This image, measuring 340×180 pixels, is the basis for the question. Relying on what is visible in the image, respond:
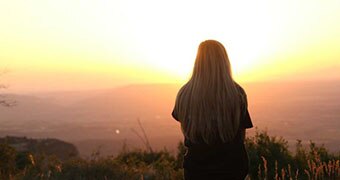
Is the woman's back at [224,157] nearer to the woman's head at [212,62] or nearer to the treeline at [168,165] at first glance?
the woman's head at [212,62]

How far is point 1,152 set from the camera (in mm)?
13641

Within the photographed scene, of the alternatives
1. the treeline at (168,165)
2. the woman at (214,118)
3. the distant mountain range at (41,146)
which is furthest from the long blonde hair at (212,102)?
the distant mountain range at (41,146)

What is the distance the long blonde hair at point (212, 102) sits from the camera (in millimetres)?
4012

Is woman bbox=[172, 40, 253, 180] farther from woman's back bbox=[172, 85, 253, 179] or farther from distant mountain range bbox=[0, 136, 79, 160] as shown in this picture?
distant mountain range bbox=[0, 136, 79, 160]

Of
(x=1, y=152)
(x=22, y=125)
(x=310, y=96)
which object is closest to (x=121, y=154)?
(x=1, y=152)

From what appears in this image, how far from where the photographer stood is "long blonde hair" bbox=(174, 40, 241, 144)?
401 centimetres

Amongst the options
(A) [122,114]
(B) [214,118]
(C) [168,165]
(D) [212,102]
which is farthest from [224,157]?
(A) [122,114]

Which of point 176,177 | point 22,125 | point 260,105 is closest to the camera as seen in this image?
point 176,177

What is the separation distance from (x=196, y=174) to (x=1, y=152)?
35.1 feet

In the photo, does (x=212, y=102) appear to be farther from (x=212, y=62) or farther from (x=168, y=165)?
(x=168, y=165)

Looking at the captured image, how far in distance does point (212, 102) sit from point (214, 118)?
0.14 meters

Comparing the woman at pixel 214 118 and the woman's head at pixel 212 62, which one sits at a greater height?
the woman's head at pixel 212 62

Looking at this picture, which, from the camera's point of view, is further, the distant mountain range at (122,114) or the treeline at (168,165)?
the distant mountain range at (122,114)

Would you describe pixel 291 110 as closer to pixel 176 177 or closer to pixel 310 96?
pixel 310 96
